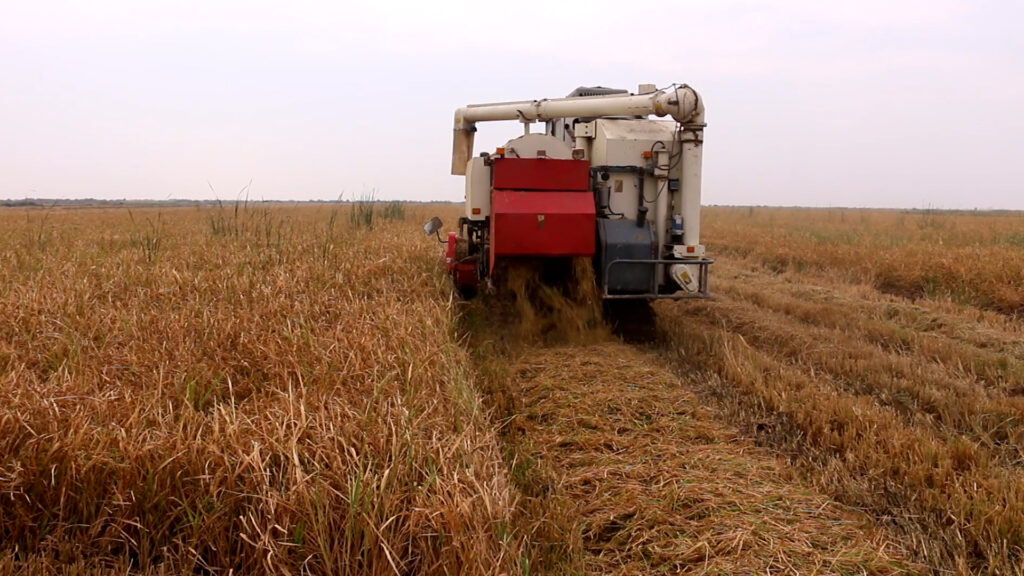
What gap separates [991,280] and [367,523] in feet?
29.4

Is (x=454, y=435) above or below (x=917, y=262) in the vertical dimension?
below

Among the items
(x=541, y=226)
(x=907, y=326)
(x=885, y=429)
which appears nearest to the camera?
(x=885, y=429)

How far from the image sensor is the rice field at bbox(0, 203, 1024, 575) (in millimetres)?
2035

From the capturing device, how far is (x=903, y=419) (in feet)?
12.3

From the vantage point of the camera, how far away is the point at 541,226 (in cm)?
539

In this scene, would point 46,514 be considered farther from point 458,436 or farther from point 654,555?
point 654,555

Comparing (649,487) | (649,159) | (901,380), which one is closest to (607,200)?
(649,159)

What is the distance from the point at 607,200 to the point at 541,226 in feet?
2.87

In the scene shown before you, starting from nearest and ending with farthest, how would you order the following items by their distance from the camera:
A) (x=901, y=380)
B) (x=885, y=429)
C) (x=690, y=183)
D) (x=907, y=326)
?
1. (x=885, y=429)
2. (x=901, y=380)
3. (x=690, y=183)
4. (x=907, y=326)

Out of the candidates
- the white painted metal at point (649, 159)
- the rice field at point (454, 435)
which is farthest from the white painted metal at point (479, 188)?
the rice field at point (454, 435)

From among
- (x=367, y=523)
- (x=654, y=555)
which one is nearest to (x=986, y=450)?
(x=654, y=555)

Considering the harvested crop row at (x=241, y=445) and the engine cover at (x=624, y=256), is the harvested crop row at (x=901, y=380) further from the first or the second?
the harvested crop row at (x=241, y=445)

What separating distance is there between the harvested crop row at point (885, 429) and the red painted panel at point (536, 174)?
67.8 inches

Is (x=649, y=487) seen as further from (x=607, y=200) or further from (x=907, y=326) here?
(x=907, y=326)
